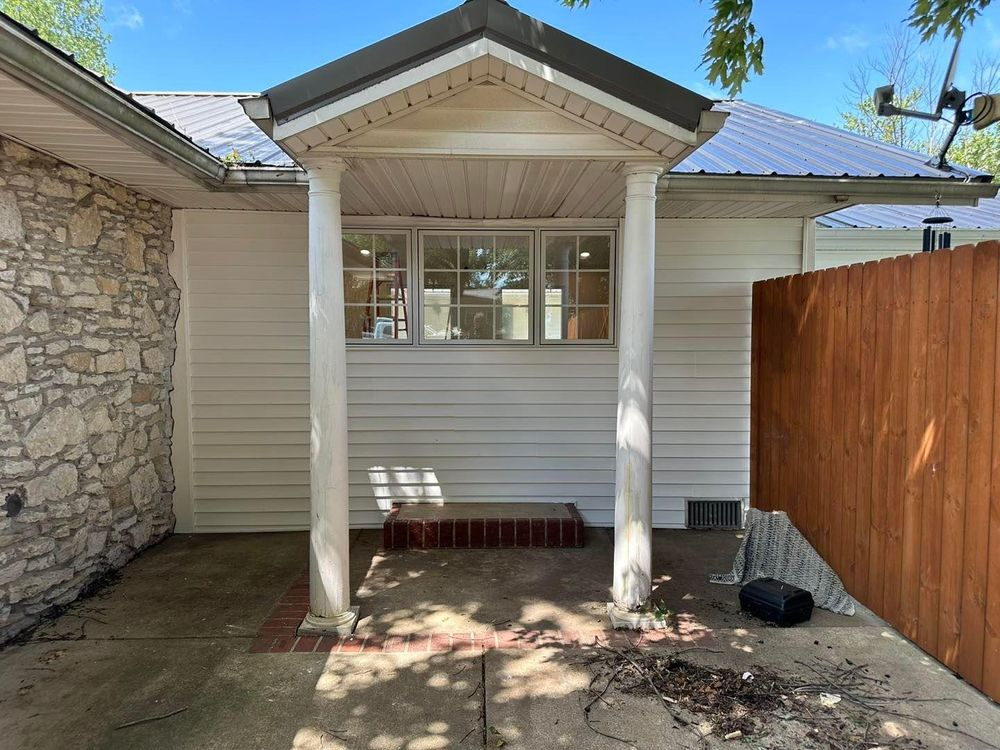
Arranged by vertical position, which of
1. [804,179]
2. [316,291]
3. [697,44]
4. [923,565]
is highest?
[697,44]

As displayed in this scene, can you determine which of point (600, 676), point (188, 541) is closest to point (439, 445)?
point (188, 541)

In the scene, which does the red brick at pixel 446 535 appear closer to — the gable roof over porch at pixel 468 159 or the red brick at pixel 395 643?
the red brick at pixel 395 643

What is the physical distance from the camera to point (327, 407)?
320 cm

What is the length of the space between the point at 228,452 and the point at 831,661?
4.65 metres

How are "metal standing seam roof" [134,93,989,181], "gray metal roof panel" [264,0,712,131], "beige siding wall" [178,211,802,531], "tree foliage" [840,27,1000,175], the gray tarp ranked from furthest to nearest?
1. "tree foliage" [840,27,1000,175]
2. "beige siding wall" [178,211,802,531]
3. "metal standing seam roof" [134,93,989,181]
4. the gray tarp
5. "gray metal roof panel" [264,0,712,131]

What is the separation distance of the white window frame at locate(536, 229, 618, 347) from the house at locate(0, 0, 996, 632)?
3 centimetres

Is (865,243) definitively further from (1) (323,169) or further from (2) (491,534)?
(1) (323,169)

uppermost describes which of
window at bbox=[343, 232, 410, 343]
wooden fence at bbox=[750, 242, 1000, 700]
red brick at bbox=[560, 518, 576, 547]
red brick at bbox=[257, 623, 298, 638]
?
window at bbox=[343, 232, 410, 343]

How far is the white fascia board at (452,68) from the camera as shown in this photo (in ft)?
9.00

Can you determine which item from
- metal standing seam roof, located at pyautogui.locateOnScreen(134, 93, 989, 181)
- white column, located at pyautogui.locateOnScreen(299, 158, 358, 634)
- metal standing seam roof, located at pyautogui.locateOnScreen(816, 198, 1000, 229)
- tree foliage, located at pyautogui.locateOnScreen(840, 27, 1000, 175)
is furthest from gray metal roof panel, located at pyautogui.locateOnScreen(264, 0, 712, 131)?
tree foliage, located at pyautogui.locateOnScreen(840, 27, 1000, 175)

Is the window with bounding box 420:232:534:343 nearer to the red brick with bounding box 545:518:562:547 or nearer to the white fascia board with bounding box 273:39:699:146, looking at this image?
the red brick with bounding box 545:518:562:547

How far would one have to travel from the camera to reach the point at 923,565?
298cm

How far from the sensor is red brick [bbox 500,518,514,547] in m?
4.64

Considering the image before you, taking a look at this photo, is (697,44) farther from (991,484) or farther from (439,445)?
(439,445)
